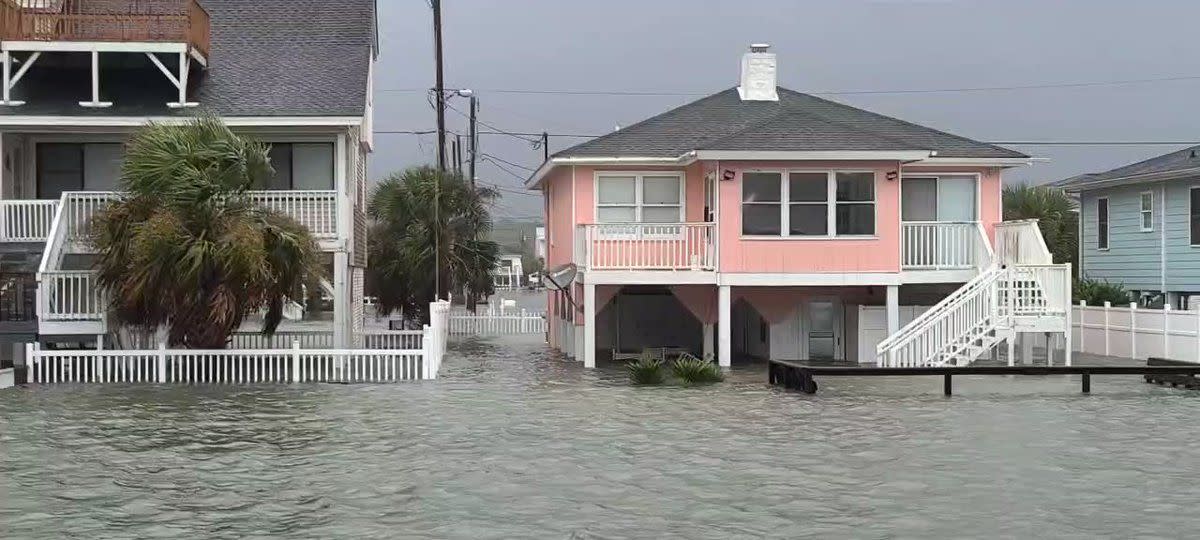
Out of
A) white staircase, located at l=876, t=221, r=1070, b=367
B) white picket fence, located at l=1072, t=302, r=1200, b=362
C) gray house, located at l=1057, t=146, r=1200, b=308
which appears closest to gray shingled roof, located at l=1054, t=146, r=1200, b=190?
gray house, located at l=1057, t=146, r=1200, b=308

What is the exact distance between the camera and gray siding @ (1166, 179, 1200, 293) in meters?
33.7

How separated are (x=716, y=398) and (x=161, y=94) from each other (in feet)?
49.0

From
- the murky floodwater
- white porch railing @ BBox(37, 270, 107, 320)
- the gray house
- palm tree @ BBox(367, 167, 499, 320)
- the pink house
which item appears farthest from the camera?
palm tree @ BBox(367, 167, 499, 320)

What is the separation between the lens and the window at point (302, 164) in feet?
98.7

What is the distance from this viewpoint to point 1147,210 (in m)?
35.8

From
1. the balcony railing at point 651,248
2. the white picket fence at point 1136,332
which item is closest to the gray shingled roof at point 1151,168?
the white picket fence at point 1136,332

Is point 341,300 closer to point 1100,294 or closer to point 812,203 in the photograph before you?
point 812,203

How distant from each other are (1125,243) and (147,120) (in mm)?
25327

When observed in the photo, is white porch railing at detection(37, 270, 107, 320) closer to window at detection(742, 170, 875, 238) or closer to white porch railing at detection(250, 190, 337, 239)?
white porch railing at detection(250, 190, 337, 239)

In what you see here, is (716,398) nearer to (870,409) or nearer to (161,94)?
(870,409)

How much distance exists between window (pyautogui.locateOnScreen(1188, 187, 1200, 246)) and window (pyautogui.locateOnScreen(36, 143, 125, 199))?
2537 centimetres

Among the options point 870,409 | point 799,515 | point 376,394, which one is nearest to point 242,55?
point 376,394

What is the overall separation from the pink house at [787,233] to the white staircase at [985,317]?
6 centimetres

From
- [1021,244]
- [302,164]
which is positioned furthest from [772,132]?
[302,164]
